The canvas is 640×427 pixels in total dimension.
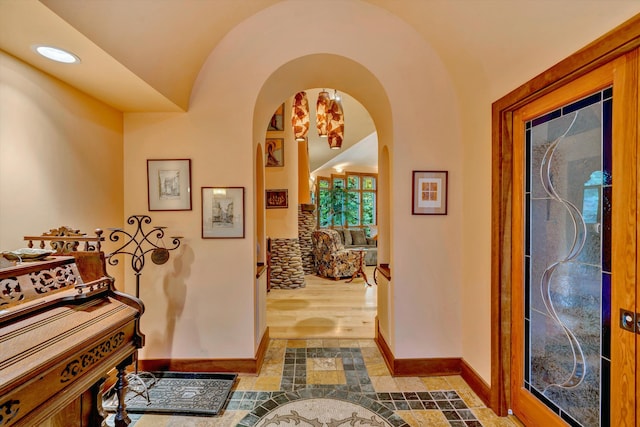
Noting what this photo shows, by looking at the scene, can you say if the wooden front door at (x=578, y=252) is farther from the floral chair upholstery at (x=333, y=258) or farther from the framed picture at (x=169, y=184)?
the floral chair upholstery at (x=333, y=258)

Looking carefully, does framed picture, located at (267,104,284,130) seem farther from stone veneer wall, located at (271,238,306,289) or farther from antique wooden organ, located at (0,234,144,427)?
antique wooden organ, located at (0,234,144,427)

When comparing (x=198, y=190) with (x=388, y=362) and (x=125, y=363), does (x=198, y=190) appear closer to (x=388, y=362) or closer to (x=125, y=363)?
(x=125, y=363)

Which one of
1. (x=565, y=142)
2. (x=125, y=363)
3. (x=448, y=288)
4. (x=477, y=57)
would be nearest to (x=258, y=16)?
(x=477, y=57)

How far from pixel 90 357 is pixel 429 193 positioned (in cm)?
244

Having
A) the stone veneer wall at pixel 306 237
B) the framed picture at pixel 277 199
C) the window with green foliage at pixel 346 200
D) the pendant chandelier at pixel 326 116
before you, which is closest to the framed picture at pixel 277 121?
the framed picture at pixel 277 199

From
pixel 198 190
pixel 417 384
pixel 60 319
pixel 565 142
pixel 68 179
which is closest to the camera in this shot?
pixel 60 319

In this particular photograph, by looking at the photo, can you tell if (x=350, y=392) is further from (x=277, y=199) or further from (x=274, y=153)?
(x=274, y=153)

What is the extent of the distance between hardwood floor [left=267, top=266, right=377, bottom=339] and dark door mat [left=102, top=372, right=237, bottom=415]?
103 centimetres

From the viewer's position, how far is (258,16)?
2381mm

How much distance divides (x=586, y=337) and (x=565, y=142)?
40.7 inches

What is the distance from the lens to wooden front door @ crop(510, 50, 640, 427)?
1.24m

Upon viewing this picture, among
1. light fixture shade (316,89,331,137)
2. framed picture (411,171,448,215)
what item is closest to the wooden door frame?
framed picture (411,171,448,215)

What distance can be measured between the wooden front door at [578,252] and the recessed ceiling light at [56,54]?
2782 millimetres

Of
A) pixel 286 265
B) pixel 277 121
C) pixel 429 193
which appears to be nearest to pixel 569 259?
pixel 429 193
